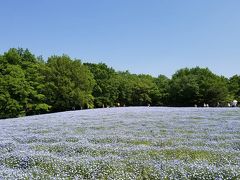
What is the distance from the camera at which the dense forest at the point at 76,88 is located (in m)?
51.7

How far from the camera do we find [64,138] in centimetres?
1434

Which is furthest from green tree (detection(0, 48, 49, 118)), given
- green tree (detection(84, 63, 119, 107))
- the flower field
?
the flower field

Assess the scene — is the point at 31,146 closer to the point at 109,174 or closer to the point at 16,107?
the point at 109,174

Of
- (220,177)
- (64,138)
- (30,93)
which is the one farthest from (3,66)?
Answer: (220,177)

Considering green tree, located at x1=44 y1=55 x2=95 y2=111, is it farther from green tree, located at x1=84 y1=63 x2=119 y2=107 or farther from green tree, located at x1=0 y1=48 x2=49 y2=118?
green tree, located at x1=84 y1=63 x2=119 y2=107

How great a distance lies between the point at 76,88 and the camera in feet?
213

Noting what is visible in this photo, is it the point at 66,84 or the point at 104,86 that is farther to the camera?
the point at 104,86

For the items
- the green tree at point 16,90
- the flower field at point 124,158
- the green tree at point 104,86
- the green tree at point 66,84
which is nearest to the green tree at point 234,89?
the green tree at point 104,86

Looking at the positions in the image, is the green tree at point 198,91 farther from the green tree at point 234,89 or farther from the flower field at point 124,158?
the flower field at point 124,158

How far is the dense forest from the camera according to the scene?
5166 cm

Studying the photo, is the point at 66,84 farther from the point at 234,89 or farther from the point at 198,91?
the point at 234,89

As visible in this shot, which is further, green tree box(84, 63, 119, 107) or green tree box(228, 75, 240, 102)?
green tree box(228, 75, 240, 102)

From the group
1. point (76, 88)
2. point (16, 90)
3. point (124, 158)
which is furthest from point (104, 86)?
point (124, 158)

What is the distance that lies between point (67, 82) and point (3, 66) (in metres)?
12.1
